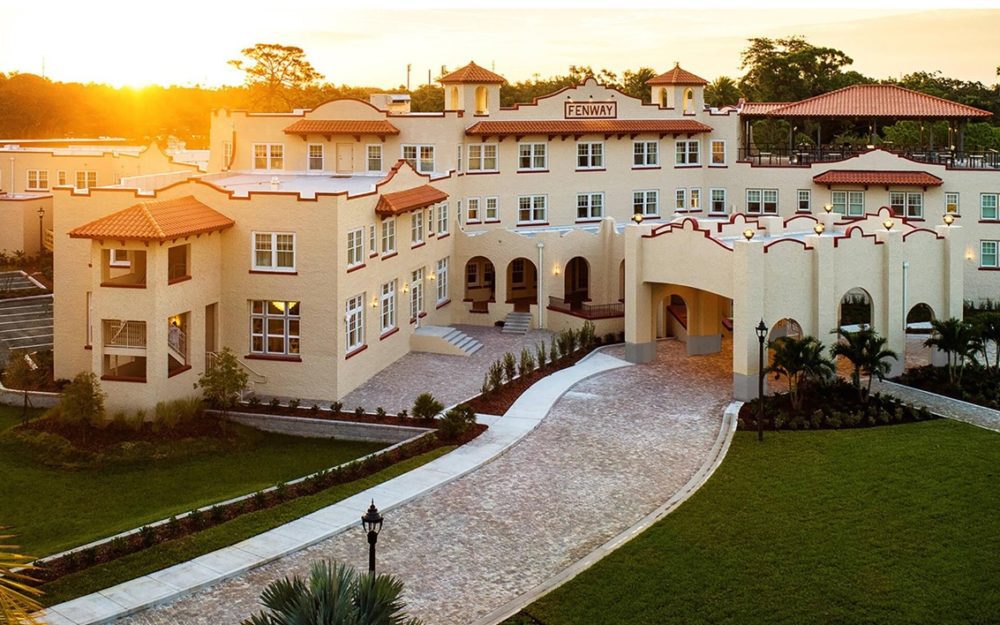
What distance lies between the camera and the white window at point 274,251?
114ft

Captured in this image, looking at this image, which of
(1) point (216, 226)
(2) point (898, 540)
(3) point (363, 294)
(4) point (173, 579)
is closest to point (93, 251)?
(1) point (216, 226)

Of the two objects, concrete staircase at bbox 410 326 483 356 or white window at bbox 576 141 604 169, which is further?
white window at bbox 576 141 604 169

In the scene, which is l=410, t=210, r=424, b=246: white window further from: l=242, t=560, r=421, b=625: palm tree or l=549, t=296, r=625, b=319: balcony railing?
l=242, t=560, r=421, b=625: palm tree

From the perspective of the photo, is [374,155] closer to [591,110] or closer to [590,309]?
[591,110]

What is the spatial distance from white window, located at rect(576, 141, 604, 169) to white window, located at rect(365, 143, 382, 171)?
9455mm

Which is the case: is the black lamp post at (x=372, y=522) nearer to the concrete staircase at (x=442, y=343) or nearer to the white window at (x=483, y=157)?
the concrete staircase at (x=442, y=343)

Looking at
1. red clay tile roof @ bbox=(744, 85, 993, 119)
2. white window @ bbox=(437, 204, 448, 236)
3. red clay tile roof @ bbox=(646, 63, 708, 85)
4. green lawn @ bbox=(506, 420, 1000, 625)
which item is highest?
red clay tile roof @ bbox=(646, 63, 708, 85)

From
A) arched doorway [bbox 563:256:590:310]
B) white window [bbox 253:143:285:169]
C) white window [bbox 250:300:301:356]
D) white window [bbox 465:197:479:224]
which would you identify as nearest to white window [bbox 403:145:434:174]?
white window [bbox 465:197:479:224]

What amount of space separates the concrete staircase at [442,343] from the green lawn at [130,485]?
10035mm

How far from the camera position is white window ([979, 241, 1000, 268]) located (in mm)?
51219

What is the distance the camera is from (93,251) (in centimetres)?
3247

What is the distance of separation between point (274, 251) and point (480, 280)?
676 inches

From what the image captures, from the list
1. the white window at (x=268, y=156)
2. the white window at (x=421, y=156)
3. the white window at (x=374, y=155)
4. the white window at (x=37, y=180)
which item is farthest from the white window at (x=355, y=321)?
the white window at (x=37, y=180)

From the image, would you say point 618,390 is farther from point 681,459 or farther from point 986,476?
point 986,476
